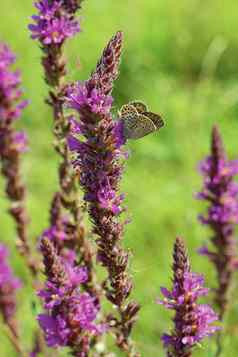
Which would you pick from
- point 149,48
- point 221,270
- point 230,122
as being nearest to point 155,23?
point 149,48

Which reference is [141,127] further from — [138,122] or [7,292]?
[7,292]

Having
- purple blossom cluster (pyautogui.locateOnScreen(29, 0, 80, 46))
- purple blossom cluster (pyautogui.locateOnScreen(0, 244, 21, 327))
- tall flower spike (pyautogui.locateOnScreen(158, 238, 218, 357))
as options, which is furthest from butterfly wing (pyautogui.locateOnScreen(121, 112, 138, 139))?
purple blossom cluster (pyautogui.locateOnScreen(0, 244, 21, 327))

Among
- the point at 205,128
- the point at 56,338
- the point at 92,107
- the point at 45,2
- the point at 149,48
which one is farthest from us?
the point at 149,48

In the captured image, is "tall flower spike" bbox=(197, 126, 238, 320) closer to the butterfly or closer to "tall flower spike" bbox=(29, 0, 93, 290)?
"tall flower spike" bbox=(29, 0, 93, 290)

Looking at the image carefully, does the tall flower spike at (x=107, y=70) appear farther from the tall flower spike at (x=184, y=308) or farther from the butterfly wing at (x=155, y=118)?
the tall flower spike at (x=184, y=308)

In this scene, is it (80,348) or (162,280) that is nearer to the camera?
(80,348)

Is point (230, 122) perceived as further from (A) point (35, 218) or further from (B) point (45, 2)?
(B) point (45, 2)

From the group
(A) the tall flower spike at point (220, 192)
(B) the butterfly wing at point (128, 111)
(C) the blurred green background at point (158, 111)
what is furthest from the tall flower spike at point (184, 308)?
(C) the blurred green background at point (158, 111)

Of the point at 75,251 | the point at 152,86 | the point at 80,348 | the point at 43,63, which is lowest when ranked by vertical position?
the point at 80,348
